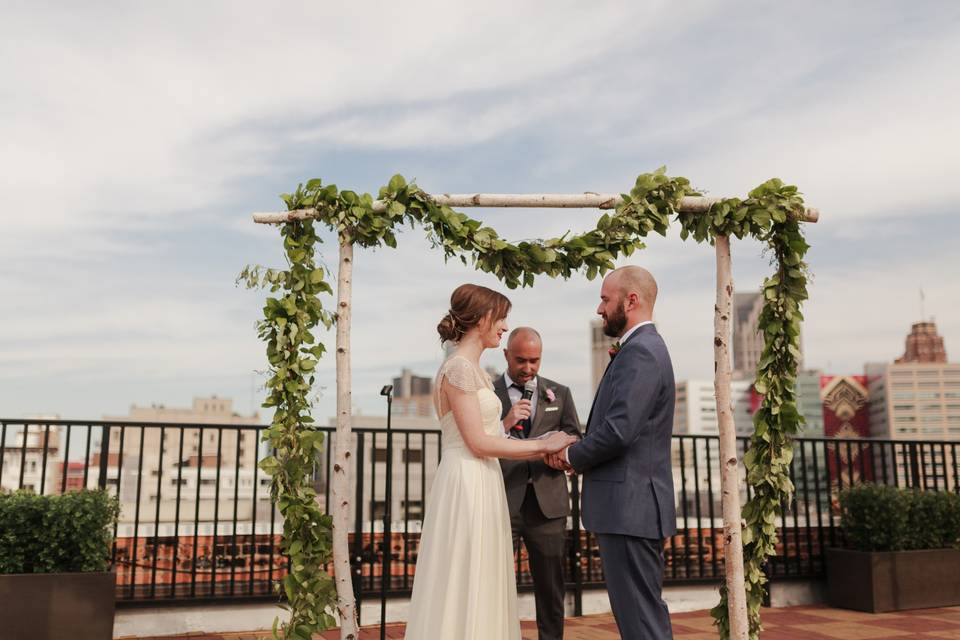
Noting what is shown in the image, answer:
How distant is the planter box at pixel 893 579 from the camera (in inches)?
264

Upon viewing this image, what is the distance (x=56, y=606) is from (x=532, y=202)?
12.2 ft

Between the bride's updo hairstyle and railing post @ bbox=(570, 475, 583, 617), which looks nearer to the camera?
the bride's updo hairstyle

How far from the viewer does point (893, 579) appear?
6750 mm

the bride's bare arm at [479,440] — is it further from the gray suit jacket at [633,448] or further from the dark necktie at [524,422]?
the dark necktie at [524,422]

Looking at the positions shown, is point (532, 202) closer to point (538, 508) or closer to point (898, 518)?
point (538, 508)

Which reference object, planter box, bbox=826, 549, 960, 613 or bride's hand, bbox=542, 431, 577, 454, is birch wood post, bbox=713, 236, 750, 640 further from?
planter box, bbox=826, 549, 960, 613

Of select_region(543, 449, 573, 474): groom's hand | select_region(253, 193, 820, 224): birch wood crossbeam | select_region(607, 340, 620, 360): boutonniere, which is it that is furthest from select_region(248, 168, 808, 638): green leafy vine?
select_region(543, 449, 573, 474): groom's hand

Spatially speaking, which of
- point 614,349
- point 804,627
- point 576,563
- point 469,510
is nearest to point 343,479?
point 469,510

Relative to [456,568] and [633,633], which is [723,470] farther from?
[456,568]

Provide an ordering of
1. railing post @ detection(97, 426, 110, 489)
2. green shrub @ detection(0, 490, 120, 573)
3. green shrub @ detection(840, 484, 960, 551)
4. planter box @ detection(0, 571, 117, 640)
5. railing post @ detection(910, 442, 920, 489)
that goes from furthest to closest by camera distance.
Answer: railing post @ detection(910, 442, 920, 489) → green shrub @ detection(840, 484, 960, 551) → railing post @ detection(97, 426, 110, 489) → green shrub @ detection(0, 490, 120, 573) → planter box @ detection(0, 571, 117, 640)

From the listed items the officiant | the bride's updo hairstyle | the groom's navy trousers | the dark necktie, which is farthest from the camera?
the dark necktie

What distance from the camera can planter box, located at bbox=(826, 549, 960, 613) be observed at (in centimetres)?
671

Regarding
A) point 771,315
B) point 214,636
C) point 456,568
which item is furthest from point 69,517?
point 771,315

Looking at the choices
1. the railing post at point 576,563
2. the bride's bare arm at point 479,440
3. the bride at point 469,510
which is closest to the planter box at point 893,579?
the railing post at point 576,563
